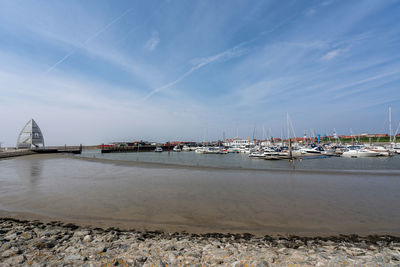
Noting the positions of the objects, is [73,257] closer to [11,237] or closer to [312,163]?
[11,237]

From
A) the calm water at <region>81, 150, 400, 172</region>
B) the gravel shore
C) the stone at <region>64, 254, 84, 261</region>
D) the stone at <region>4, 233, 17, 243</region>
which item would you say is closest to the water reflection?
the stone at <region>4, 233, 17, 243</region>

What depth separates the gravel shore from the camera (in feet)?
13.4

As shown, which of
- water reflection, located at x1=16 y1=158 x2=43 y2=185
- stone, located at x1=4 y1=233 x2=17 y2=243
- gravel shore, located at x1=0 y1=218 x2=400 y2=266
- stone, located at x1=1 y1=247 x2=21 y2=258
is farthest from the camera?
water reflection, located at x1=16 y1=158 x2=43 y2=185

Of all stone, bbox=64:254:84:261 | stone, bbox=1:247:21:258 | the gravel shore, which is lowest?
the gravel shore

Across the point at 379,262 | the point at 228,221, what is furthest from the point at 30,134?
the point at 379,262

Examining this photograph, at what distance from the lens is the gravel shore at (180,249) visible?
4094mm

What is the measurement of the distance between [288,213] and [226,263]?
5.49 m

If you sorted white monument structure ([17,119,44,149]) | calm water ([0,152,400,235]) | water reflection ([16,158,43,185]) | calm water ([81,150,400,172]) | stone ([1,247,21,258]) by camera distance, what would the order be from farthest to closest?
white monument structure ([17,119,44,149])
calm water ([81,150,400,172])
water reflection ([16,158,43,185])
calm water ([0,152,400,235])
stone ([1,247,21,258])

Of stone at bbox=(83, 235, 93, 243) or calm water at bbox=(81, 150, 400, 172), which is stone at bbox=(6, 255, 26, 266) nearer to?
stone at bbox=(83, 235, 93, 243)

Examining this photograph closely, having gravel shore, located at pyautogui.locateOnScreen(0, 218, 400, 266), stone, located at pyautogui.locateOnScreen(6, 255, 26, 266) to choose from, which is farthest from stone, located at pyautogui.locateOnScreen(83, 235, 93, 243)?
stone, located at pyautogui.locateOnScreen(6, 255, 26, 266)

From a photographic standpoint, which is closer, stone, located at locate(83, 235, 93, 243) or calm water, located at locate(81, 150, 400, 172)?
stone, located at locate(83, 235, 93, 243)

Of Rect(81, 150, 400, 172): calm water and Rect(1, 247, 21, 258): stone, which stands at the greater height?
Rect(1, 247, 21, 258): stone

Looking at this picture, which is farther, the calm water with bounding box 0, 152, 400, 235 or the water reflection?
the water reflection

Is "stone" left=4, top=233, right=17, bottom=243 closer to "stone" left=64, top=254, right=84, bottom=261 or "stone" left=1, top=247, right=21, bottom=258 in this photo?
"stone" left=1, top=247, right=21, bottom=258
